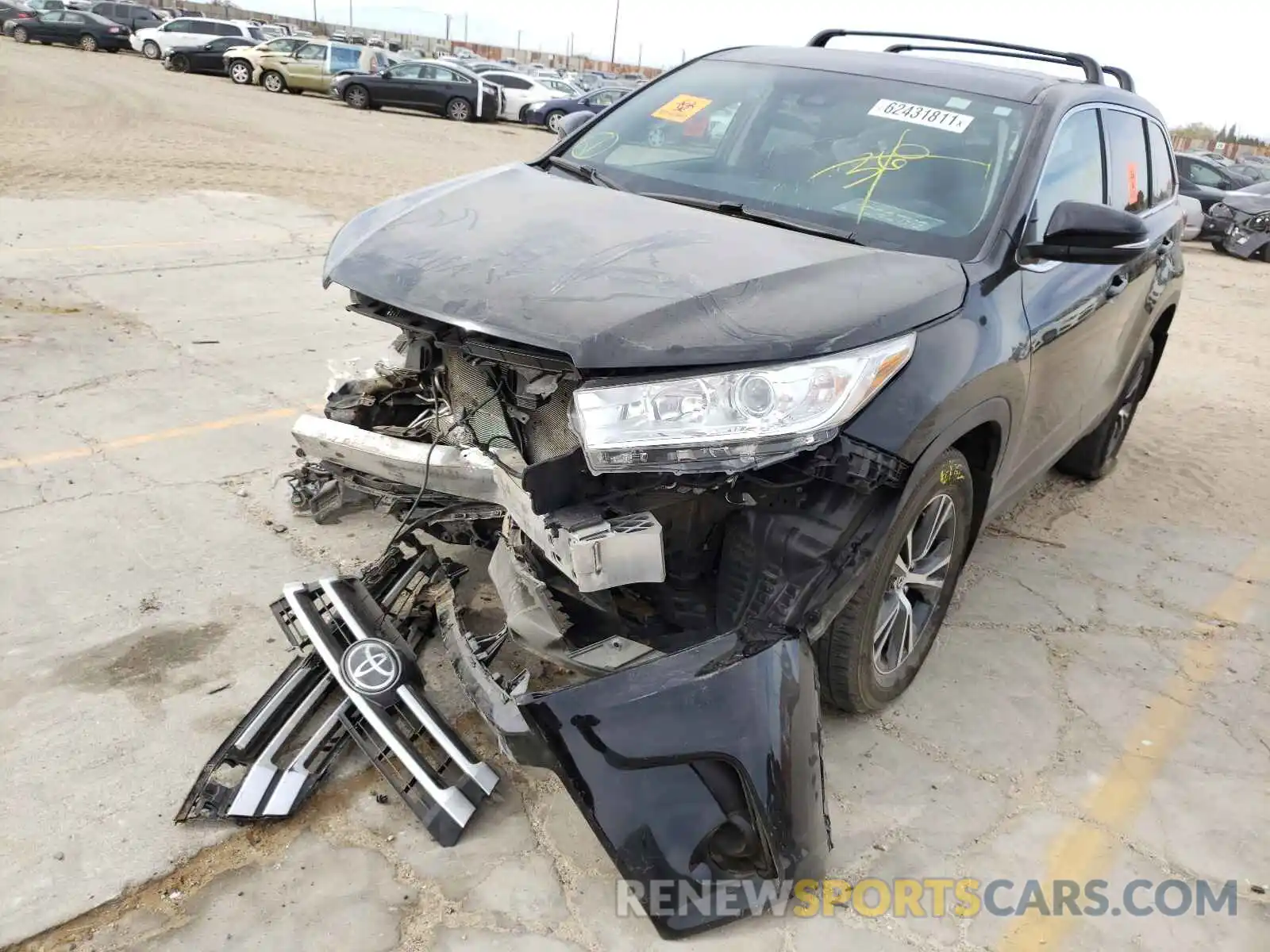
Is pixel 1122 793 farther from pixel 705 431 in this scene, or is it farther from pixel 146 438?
pixel 146 438

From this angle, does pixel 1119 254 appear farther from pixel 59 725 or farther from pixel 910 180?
pixel 59 725

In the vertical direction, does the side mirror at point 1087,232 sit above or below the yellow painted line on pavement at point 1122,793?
above

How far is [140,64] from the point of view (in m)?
26.2

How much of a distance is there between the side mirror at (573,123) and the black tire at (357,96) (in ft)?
68.7

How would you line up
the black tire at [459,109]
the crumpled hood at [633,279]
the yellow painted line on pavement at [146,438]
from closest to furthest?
the crumpled hood at [633,279] → the yellow painted line on pavement at [146,438] → the black tire at [459,109]

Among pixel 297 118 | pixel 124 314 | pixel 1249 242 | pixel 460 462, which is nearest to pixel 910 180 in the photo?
pixel 460 462

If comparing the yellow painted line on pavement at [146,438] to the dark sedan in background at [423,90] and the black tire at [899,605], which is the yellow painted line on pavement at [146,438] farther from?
the dark sedan in background at [423,90]

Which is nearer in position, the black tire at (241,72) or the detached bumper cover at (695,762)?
the detached bumper cover at (695,762)

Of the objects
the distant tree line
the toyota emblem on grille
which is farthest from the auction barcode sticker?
the distant tree line

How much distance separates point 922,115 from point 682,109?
0.94 meters

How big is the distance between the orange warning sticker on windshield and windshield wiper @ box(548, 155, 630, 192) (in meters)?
0.41

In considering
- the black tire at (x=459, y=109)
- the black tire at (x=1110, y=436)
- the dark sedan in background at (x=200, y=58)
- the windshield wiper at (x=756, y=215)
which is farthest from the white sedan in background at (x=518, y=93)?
the windshield wiper at (x=756, y=215)

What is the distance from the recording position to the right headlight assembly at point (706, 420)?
218cm

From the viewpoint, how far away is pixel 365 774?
2.67m
